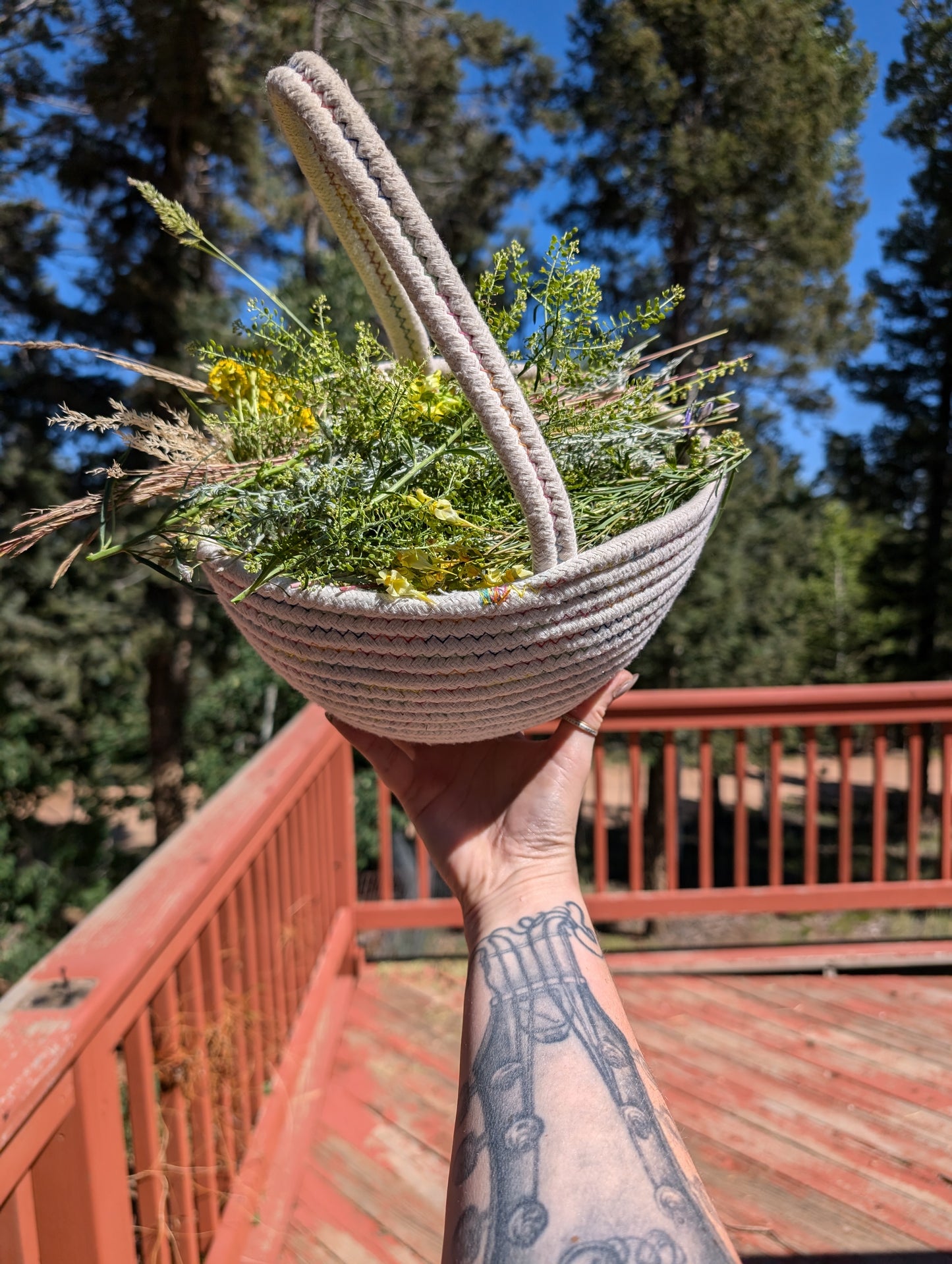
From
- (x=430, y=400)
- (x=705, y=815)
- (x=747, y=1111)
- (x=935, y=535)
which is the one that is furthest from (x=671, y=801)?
(x=935, y=535)

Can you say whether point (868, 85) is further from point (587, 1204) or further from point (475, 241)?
point (587, 1204)

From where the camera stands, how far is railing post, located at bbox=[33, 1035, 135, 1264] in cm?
99

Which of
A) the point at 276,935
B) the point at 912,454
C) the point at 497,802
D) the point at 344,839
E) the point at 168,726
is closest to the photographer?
the point at 497,802

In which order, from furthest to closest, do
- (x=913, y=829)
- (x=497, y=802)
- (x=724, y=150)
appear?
(x=724, y=150)
(x=913, y=829)
(x=497, y=802)

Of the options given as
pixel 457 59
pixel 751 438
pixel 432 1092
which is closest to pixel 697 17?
pixel 457 59

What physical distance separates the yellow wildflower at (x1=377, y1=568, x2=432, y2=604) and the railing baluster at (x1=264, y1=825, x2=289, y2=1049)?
4.78 ft

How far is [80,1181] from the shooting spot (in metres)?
1.00

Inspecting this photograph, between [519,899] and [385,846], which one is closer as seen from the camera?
[519,899]

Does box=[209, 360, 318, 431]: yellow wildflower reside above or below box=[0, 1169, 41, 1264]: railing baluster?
above

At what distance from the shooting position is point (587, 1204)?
2.16 ft

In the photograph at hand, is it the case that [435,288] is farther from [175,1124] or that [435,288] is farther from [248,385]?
[175,1124]

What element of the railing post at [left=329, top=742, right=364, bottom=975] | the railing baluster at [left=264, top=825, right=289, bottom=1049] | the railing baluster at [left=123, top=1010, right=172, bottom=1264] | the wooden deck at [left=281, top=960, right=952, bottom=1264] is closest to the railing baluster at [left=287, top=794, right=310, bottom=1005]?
the railing baluster at [left=264, top=825, right=289, bottom=1049]

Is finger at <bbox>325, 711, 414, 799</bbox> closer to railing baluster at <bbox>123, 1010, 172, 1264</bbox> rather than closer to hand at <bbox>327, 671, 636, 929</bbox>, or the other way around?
hand at <bbox>327, 671, 636, 929</bbox>

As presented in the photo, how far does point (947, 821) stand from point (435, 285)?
2.98m
